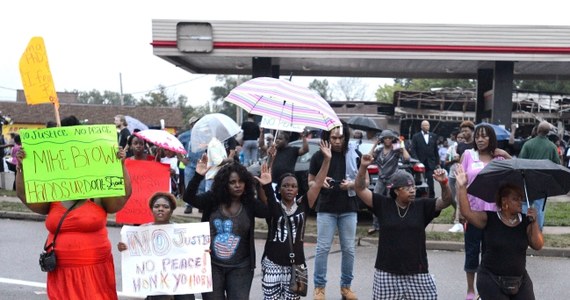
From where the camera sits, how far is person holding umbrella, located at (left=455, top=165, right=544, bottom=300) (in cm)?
507

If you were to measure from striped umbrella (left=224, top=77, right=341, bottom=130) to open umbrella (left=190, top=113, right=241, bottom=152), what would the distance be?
7.03 ft

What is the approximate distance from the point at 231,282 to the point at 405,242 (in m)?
1.35

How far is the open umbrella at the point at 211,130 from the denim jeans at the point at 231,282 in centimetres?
284

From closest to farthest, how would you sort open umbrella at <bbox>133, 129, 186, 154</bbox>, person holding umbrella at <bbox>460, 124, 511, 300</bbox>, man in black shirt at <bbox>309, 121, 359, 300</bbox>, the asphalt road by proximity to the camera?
person holding umbrella at <bbox>460, 124, 511, 300</bbox> → man in black shirt at <bbox>309, 121, 359, 300</bbox> → open umbrella at <bbox>133, 129, 186, 154</bbox> → the asphalt road

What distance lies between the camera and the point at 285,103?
6.00 metres

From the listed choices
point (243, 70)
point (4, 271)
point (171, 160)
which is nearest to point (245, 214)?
point (4, 271)

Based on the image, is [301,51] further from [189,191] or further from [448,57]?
[189,191]

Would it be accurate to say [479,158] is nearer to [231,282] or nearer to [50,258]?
[231,282]

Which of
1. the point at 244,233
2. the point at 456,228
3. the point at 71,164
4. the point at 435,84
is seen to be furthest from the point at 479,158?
the point at 435,84

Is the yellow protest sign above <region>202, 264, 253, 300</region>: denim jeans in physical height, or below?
above

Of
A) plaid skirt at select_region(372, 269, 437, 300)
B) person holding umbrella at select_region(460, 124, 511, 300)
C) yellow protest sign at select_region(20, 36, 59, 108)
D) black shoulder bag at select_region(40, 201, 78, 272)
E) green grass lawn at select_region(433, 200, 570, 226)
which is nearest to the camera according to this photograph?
black shoulder bag at select_region(40, 201, 78, 272)

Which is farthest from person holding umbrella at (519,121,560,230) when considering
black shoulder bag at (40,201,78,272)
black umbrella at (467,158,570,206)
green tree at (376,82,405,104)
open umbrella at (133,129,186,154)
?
green tree at (376,82,405,104)

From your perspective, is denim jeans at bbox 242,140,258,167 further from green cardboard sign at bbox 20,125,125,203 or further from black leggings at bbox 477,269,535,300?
black leggings at bbox 477,269,535,300

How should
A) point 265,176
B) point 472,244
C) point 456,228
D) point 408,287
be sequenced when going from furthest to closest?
point 456,228 < point 472,244 < point 265,176 < point 408,287
